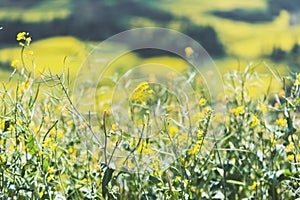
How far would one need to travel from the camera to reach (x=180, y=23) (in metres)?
4.06

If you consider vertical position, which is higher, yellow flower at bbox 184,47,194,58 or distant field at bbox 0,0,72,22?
distant field at bbox 0,0,72,22

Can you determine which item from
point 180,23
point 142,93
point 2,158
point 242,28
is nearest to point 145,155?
point 142,93

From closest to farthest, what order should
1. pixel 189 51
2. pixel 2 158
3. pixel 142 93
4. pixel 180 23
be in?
pixel 2 158
pixel 142 93
pixel 189 51
pixel 180 23

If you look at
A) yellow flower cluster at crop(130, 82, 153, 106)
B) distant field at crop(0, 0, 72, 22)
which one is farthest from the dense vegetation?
distant field at crop(0, 0, 72, 22)

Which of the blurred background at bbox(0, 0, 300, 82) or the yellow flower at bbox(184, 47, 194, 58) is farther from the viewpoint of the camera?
the blurred background at bbox(0, 0, 300, 82)

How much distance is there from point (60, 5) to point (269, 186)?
2570 millimetres

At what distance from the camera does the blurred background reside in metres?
3.98

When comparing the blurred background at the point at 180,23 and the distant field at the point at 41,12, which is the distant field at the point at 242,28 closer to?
the blurred background at the point at 180,23

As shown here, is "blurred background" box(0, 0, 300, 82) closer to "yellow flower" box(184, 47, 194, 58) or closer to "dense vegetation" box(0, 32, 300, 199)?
"yellow flower" box(184, 47, 194, 58)

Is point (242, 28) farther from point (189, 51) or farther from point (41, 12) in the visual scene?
point (189, 51)

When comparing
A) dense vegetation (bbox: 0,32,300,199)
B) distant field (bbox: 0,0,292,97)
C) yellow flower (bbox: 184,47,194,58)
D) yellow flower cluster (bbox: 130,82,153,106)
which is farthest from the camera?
distant field (bbox: 0,0,292,97)

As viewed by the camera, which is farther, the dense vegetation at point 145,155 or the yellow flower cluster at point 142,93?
the yellow flower cluster at point 142,93

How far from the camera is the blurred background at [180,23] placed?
3980 mm

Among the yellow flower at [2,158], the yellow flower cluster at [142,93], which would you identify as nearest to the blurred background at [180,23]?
the yellow flower cluster at [142,93]
